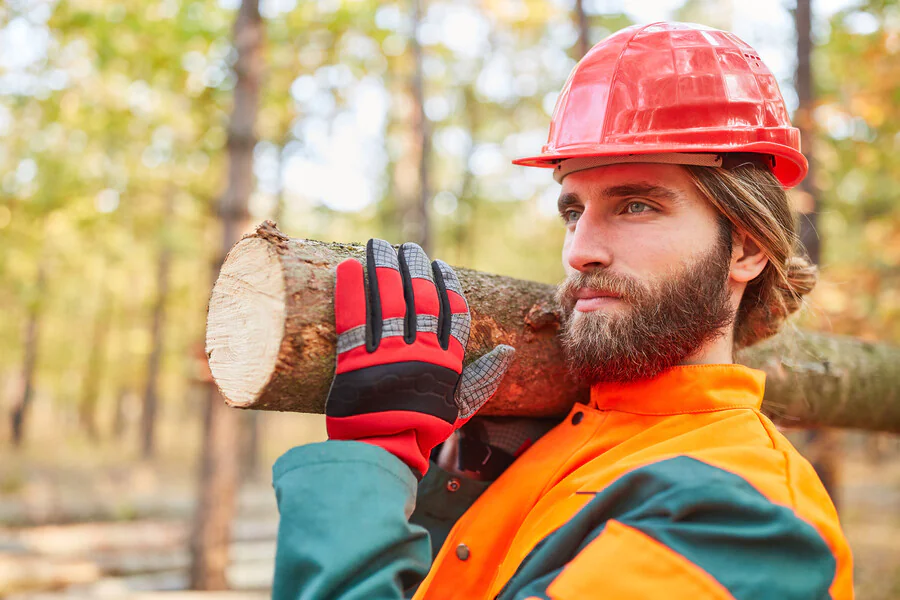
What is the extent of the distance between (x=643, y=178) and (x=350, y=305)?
2.90ft

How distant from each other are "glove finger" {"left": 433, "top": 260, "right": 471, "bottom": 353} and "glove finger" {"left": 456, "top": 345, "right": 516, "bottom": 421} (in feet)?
0.24

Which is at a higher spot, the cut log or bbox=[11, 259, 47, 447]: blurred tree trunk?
the cut log

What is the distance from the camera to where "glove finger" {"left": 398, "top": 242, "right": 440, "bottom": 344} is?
156 centimetres

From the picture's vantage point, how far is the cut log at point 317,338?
158cm

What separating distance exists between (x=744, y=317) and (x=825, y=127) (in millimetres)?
5366

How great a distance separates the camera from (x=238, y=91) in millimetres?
7543

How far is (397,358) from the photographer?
1502 mm

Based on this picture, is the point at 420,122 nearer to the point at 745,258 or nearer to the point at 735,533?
the point at 745,258

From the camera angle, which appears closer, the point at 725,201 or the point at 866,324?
the point at 725,201

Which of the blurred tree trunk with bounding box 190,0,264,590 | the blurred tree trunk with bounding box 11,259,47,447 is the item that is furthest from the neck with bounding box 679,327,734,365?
the blurred tree trunk with bounding box 11,259,47,447

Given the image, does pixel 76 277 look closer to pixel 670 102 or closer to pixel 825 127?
pixel 825 127

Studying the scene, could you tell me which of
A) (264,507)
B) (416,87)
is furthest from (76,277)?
(416,87)

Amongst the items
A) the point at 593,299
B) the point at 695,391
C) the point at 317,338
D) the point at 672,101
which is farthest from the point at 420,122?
the point at 317,338

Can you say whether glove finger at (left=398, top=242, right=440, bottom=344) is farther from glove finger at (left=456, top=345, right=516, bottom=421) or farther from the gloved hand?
glove finger at (left=456, top=345, right=516, bottom=421)
